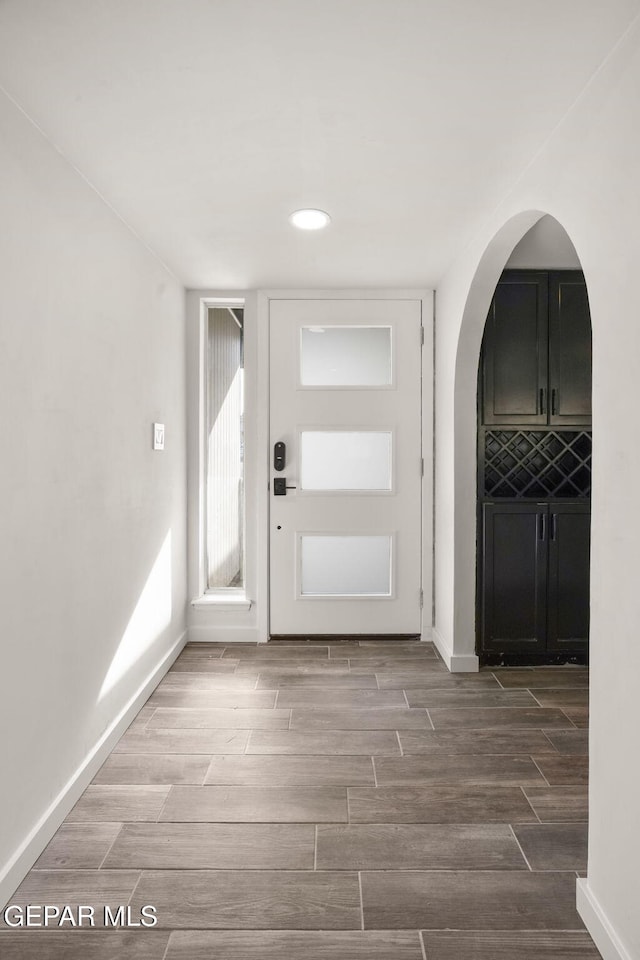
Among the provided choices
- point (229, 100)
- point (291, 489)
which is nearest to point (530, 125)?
point (229, 100)

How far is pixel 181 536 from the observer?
3.85 metres

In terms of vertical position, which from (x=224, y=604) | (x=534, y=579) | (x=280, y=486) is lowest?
(x=224, y=604)

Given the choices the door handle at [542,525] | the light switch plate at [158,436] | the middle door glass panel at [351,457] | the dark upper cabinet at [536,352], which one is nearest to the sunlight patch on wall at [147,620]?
the light switch plate at [158,436]

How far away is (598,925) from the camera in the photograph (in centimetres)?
158

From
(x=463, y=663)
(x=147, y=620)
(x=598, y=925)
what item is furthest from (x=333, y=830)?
(x=463, y=663)

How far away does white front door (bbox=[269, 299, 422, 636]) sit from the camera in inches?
157

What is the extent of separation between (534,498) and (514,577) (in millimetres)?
479

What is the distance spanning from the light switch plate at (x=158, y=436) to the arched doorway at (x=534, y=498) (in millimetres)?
1824

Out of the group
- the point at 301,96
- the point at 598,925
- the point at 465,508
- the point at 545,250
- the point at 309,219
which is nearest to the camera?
the point at 598,925

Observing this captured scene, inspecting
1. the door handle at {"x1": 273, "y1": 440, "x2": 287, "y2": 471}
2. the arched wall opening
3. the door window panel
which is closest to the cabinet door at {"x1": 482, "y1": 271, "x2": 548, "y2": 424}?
the arched wall opening

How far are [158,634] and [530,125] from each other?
2.92 metres

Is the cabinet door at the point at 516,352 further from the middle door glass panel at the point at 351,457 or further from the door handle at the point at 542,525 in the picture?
the middle door glass panel at the point at 351,457

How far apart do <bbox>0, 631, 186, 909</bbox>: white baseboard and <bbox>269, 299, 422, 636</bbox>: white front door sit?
133 centimetres

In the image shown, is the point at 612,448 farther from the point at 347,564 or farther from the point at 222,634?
the point at 222,634
